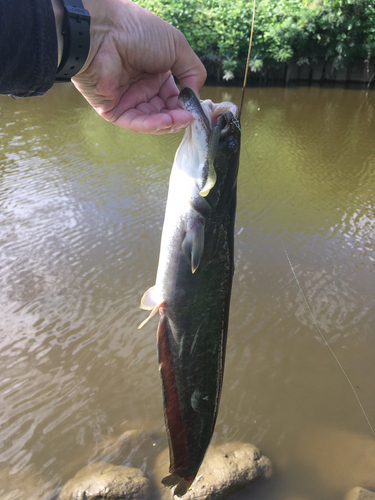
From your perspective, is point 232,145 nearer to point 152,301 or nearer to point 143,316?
point 152,301

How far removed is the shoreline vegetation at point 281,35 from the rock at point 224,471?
48.9 ft

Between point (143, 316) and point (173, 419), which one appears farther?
point (143, 316)

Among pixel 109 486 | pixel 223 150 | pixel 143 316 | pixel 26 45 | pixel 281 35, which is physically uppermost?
pixel 281 35

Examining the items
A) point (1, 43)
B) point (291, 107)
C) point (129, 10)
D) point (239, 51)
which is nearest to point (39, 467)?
point (1, 43)

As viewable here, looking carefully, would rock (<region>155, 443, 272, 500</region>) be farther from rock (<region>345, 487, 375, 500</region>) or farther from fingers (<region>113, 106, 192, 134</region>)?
fingers (<region>113, 106, 192, 134</region>)

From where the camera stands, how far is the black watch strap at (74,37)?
56.5 inches

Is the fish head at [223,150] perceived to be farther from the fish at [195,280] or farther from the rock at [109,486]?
the rock at [109,486]

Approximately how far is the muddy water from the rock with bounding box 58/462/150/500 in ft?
0.52

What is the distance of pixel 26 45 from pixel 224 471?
2.81 meters

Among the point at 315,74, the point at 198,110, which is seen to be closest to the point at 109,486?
the point at 198,110

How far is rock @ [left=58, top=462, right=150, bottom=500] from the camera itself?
2.49 metres

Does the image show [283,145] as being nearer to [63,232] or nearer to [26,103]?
[63,232]

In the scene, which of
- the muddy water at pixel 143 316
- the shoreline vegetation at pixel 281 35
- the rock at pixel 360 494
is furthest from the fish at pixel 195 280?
the shoreline vegetation at pixel 281 35

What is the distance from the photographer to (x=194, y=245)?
1719 mm
